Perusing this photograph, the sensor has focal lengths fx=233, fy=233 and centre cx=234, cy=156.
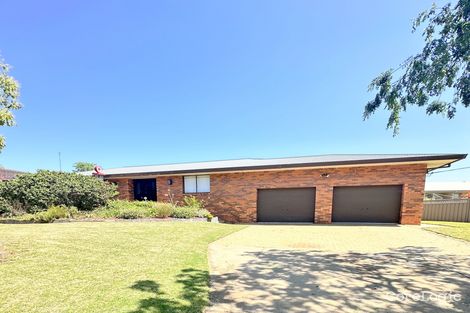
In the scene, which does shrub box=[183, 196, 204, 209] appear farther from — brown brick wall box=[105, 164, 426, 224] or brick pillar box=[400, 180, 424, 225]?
brick pillar box=[400, 180, 424, 225]

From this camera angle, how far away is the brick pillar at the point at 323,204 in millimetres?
12547

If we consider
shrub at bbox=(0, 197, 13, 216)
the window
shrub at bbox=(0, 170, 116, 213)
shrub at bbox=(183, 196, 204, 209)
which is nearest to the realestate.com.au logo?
shrub at bbox=(183, 196, 204, 209)

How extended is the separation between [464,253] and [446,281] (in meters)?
2.94

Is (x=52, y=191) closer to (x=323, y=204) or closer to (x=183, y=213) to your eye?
(x=183, y=213)

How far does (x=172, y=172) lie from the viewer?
49.4 feet

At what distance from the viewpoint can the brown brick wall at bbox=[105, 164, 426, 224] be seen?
11.7m

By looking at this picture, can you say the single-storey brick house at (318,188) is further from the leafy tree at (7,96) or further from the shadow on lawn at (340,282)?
the leafy tree at (7,96)

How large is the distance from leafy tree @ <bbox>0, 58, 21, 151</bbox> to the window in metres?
10.3

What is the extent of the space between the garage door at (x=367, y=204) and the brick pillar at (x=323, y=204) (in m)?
0.32

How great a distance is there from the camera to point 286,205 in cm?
1331

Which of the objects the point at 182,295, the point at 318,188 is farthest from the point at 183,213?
the point at 182,295

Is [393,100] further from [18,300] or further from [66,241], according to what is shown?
[66,241]

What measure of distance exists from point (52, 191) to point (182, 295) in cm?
1118

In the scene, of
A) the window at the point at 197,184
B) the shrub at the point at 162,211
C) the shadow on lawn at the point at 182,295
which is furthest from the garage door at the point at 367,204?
the shadow on lawn at the point at 182,295
